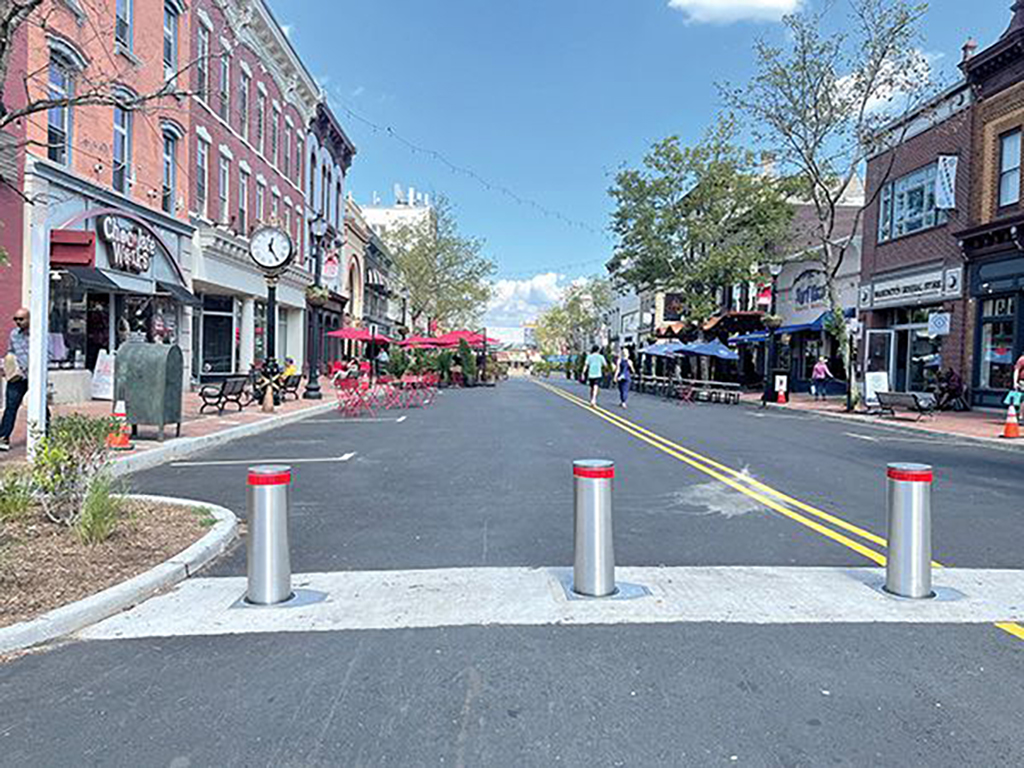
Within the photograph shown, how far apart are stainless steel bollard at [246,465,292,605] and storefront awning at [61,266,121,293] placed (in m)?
13.2

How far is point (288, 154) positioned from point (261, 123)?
13.6 ft

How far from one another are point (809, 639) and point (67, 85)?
1813 cm

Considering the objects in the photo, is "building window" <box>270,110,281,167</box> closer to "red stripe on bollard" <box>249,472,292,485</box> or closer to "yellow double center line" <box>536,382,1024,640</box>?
"yellow double center line" <box>536,382,1024,640</box>

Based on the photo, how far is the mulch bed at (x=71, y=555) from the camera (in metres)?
4.88

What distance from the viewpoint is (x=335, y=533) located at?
7023 mm

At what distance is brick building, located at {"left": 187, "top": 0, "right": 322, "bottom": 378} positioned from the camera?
24.3 m

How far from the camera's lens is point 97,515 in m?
6.03

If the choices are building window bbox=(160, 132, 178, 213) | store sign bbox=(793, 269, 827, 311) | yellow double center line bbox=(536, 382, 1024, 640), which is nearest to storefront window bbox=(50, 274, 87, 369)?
building window bbox=(160, 132, 178, 213)

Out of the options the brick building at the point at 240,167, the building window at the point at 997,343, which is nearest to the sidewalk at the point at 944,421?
the building window at the point at 997,343

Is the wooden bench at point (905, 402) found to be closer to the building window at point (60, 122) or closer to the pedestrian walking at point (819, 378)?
the pedestrian walking at point (819, 378)

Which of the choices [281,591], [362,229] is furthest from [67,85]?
[362,229]

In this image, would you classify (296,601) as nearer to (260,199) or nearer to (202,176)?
(202,176)

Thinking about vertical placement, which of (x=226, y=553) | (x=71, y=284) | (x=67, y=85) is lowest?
(x=226, y=553)

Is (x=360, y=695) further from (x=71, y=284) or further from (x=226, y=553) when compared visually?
(x=71, y=284)
